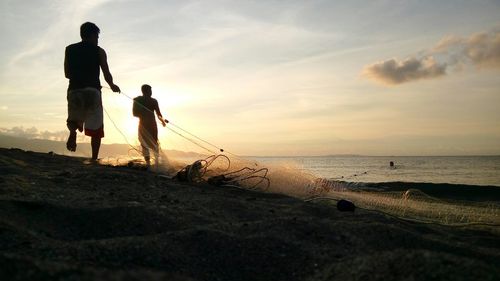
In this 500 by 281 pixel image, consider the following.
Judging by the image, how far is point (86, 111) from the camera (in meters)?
8.13

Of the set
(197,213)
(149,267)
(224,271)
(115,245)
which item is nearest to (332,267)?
(224,271)

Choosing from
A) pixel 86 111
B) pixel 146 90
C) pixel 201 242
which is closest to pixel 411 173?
pixel 146 90

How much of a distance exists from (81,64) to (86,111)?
94 centimetres

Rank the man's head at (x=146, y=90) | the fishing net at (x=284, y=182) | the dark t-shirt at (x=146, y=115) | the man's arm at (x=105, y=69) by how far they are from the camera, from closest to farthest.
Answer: the fishing net at (x=284, y=182), the man's arm at (x=105, y=69), the dark t-shirt at (x=146, y=115), the man's head at (x=146, y=90)

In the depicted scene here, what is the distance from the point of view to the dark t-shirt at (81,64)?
26.3 feet

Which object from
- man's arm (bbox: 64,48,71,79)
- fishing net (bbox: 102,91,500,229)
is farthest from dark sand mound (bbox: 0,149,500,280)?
man's arm (bbox: 64,48,71,79)

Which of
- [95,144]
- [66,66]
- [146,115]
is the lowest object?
[95,144]

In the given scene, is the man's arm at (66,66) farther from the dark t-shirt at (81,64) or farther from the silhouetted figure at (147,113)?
the silhouetted figure at (147,113)

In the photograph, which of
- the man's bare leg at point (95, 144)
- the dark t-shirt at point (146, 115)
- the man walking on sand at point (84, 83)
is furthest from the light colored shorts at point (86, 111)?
the dark t-shirt at point (146, 115)

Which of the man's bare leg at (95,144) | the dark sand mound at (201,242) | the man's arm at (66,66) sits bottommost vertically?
the dark sand mound at (201,242)

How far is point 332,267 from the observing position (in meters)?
2.44

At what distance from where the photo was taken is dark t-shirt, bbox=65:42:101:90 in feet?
26.3

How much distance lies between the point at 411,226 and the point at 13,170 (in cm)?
536

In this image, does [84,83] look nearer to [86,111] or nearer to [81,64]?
[81,64]
